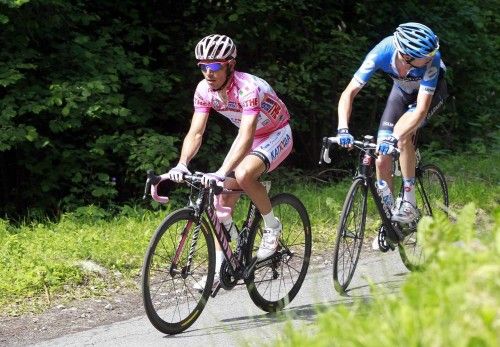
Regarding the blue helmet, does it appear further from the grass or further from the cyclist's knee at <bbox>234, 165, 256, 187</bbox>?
the cyclist's knee at <bbox>234, 165, 256, 187</bbox>

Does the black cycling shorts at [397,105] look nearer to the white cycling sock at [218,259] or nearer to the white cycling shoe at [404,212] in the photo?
the white cycling shoe at [404,212]

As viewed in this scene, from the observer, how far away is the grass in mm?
7070

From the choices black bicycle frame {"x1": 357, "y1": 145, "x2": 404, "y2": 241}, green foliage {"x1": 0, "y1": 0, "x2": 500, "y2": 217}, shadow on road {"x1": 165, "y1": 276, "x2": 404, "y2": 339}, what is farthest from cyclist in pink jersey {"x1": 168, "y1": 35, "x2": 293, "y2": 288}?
green foliage {"x1": 0, "y1": 0, "x2": 500, "y2": 217}

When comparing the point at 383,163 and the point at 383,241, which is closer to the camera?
the point at 383,163

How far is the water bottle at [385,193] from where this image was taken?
7289 mm

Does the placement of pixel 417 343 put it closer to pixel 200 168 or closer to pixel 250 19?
pixel 200 168

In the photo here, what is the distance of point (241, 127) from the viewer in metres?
6.17

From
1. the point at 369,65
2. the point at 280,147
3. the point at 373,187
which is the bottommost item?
the point at 373,187

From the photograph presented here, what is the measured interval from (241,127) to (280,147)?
504mm

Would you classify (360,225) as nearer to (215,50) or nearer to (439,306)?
(215,50)

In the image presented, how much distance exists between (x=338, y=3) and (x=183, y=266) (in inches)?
394

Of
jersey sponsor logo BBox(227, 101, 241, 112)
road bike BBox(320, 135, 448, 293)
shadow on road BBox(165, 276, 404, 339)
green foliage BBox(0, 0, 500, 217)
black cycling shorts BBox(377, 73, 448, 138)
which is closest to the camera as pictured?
shadow on road BBox(165, 276, 404, 339)

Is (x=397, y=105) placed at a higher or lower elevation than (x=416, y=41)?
lower

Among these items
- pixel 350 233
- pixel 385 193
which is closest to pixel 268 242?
pixel 350 233
